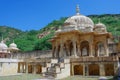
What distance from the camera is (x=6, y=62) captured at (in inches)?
1348

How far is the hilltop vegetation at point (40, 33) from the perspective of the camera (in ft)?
241

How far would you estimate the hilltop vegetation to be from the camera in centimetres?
7350

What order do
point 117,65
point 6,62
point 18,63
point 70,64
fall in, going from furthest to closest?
1. point 18,63
2. point 6,62
3. point 70,64
4. point 117,65

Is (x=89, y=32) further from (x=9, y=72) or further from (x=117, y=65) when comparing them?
(x=9, y=72)

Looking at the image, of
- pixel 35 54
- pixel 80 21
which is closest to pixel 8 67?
pixel 80 21

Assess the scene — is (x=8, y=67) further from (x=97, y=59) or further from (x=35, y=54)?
(x=35, y=54)

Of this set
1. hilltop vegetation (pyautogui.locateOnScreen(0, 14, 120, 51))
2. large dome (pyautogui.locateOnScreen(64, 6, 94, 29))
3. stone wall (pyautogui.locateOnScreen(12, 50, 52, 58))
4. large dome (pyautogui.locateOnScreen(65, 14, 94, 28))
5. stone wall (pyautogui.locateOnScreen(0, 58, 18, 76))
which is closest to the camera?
large dome (pyautogui.locateOnScreen(64, 6, 94, 29))

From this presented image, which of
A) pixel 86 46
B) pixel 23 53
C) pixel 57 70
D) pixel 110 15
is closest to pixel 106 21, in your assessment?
pixel 110 15

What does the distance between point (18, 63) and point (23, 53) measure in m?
17.8

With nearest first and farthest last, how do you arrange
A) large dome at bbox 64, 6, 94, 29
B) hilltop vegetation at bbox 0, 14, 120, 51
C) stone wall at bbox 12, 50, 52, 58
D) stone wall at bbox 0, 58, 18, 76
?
large dome at bbox 64, 6, 94, 29
stone wall at bbox 0, 58, 18, 76
stone wall at bbox 12, 50, 52, 58
hilltop vegetation at bbox 0, 14, 120, 51

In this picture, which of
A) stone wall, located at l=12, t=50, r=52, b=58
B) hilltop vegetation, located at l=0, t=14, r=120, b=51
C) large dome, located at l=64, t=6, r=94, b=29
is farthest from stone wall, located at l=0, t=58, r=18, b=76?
hilltop vegetation, located at l=0, t=14, r=120, b=51

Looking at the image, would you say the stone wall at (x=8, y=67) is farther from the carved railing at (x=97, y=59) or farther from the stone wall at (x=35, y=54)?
the stone wall at (x=35, y=54)

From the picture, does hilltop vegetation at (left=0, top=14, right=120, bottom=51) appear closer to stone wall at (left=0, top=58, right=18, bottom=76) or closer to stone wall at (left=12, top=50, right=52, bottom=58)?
stone wall at (left=12, top=50, right=52, bottom=58)

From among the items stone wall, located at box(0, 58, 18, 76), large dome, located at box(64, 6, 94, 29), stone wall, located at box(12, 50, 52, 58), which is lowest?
stone wall, located at box(0, 58, 18, 76)
